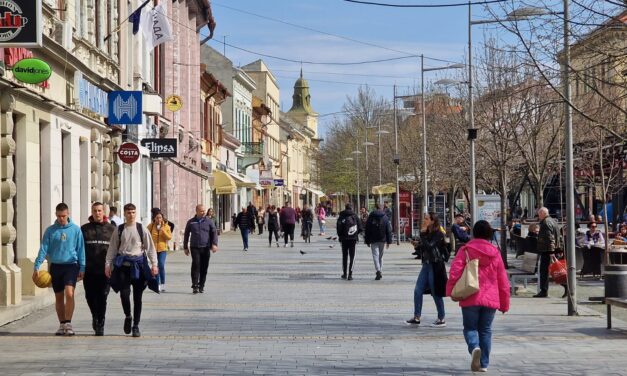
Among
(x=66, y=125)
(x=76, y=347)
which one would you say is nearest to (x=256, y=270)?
(x=66, y=125)

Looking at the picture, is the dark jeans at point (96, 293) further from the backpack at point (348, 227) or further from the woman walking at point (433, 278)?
the backpack at point (348, 227)

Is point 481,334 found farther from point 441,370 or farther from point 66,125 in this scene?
point 66,125

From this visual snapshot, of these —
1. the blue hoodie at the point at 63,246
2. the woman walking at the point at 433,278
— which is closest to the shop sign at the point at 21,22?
the blue hoodie at the point at 63,246

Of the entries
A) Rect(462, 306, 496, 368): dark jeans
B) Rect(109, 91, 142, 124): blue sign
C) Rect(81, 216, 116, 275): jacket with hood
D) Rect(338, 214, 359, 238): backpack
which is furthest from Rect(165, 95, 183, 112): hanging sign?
Rect(462, 306, 496, 368): dark jeans

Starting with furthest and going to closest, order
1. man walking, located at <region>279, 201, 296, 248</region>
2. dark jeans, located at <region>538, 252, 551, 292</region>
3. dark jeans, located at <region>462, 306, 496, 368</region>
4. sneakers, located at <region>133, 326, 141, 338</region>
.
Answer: man walking, located at <region>279, 201, 296, 248</region>, dark jeans, located at <region>538, 252, 551, 292</region>, sneakers, located at <region>133, 326, 141, 338</region>, dark jeans, located at <region>462, 306, 496, 368</region>

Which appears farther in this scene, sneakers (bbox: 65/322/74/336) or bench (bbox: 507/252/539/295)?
bench (bbox: 507/252/539/295)

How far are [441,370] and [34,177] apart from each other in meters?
10.5

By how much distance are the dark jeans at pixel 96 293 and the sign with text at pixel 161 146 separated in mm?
17839

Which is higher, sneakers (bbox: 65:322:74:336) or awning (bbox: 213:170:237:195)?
awning (bbox: 213:170:237:195)

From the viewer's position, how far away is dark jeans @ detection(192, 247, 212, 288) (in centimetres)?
2216

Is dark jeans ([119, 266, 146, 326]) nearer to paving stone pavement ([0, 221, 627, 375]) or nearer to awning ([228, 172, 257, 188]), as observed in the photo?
paving stone pavement ([0, 221, 627, 375])

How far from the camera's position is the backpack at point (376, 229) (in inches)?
1000

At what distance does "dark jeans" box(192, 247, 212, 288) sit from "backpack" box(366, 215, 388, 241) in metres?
4.28

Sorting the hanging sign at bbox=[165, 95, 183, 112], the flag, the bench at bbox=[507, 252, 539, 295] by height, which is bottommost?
the bench at bbox=[507, 252, 539, 295]
